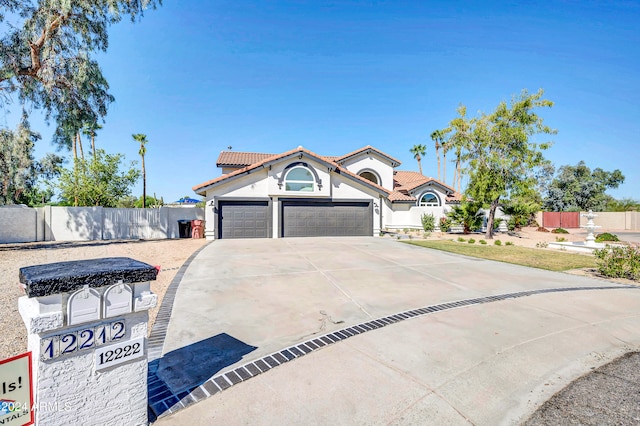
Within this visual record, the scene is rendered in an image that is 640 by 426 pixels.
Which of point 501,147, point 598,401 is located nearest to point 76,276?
point 598,401

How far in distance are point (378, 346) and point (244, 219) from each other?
14580 millimetres

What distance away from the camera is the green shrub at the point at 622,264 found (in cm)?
793

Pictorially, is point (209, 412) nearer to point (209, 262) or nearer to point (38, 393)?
point (38, 393)

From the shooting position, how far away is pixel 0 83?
12.1 meters

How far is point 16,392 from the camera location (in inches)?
69.4

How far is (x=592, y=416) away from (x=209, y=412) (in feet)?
10.8

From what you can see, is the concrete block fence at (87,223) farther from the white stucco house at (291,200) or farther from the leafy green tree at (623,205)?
the leafy green tree at (623,205)

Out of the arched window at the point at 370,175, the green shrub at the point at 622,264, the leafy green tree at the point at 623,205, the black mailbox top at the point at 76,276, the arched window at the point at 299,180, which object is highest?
the arched window at the point at 370,175

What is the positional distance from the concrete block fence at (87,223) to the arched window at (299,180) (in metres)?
6.52

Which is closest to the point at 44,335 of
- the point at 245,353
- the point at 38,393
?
the point at 38,393

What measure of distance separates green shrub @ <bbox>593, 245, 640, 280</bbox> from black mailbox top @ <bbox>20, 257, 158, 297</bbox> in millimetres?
11481

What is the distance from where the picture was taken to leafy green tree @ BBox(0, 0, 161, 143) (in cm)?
1159

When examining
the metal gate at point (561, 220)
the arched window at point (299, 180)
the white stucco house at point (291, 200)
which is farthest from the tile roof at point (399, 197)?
the metal gate at point (561, 220)

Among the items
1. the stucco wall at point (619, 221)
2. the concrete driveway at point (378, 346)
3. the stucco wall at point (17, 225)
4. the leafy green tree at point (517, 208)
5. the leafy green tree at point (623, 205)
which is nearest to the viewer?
the concrete driveway at point (378, 346)
